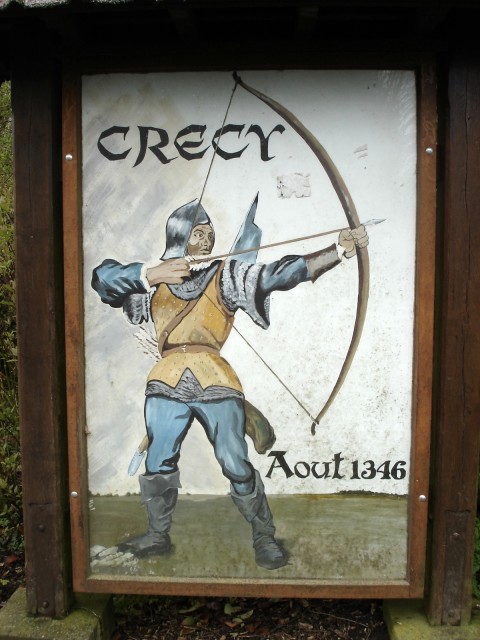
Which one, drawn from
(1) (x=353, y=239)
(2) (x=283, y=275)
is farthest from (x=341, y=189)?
(2) (x=283, y=275)

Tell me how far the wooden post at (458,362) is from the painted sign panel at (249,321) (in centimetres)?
16

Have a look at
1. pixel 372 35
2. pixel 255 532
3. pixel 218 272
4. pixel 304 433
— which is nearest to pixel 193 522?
pixel 255 532

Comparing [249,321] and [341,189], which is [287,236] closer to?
[341,189]

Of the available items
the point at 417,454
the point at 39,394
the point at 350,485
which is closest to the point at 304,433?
the point at 350,485

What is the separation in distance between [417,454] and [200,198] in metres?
1.54

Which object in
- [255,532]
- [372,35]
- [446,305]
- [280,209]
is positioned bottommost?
[255,532]

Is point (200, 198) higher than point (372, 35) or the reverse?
the reverse

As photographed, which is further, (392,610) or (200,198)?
(392,610)

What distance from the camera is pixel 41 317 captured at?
2.70 m

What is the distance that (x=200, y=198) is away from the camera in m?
2.67

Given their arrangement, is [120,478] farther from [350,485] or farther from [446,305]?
[446,305]

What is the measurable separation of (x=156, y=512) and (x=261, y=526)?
1.65 ft

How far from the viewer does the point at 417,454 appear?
2.69m

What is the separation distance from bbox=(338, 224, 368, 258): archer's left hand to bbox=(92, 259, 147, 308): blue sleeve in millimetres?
932
